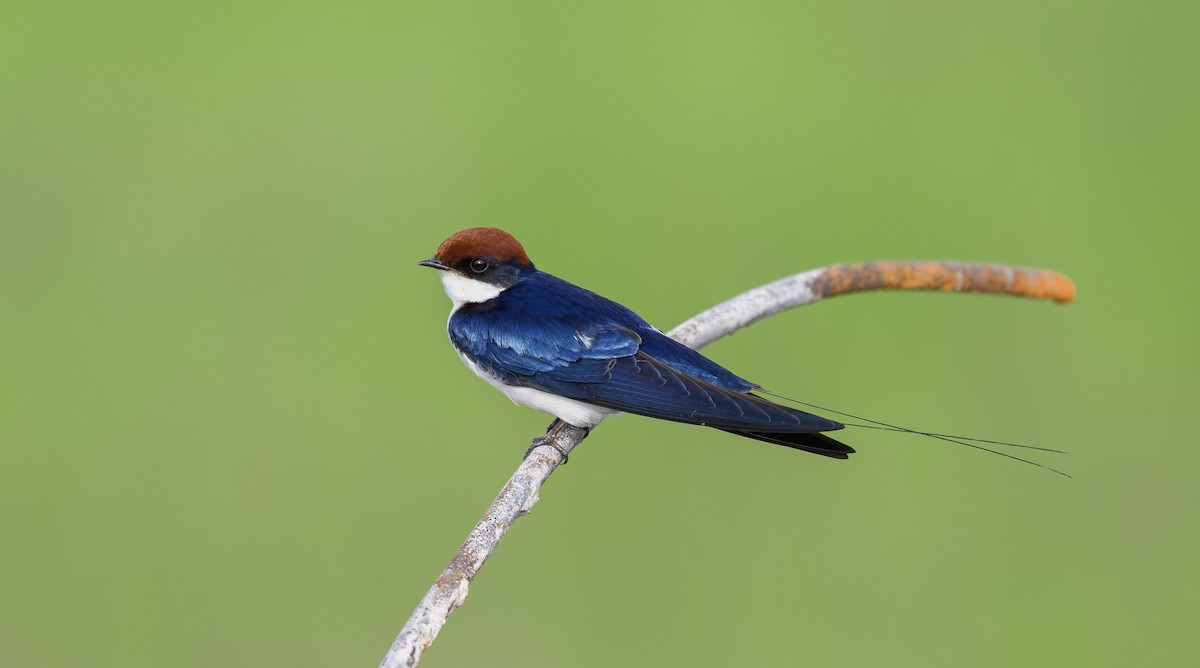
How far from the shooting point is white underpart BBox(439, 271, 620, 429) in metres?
1.76

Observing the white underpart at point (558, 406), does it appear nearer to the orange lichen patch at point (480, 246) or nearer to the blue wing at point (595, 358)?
the blue wing at point (595, 358)

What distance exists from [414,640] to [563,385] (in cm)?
69

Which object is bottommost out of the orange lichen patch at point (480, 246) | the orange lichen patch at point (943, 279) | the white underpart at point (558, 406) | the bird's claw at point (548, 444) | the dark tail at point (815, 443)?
the bird's claw at point (548, 444)

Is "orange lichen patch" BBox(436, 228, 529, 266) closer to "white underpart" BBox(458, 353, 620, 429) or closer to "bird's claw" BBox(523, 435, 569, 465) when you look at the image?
"white underpart" BBox(458, 353, 620, 429)

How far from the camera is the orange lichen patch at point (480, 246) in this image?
176 centimetres

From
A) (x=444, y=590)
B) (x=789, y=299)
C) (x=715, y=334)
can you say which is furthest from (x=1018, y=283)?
(x=444, y=590)

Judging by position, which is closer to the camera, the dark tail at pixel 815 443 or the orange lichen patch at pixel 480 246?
the dark tail at pixel 815 443

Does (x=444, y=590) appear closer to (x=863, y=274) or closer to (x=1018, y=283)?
(x=863, y=274)

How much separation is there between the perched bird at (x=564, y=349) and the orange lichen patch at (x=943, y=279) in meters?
0.30

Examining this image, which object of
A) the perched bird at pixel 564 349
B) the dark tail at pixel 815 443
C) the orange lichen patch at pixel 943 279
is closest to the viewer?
the dark tail at pixel 815 443

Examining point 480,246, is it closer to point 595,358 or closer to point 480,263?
point 480,263

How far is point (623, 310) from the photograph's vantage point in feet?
5.94

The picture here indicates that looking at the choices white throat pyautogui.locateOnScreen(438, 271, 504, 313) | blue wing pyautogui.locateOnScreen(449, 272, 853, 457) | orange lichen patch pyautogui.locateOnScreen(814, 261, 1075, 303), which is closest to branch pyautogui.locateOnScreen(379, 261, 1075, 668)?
orange lichen patch pyautogui.locateOnScreen(814, 261, 1075, 303)

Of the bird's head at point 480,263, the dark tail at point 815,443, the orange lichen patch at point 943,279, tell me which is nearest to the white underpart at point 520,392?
the bird's head at point 480,263
